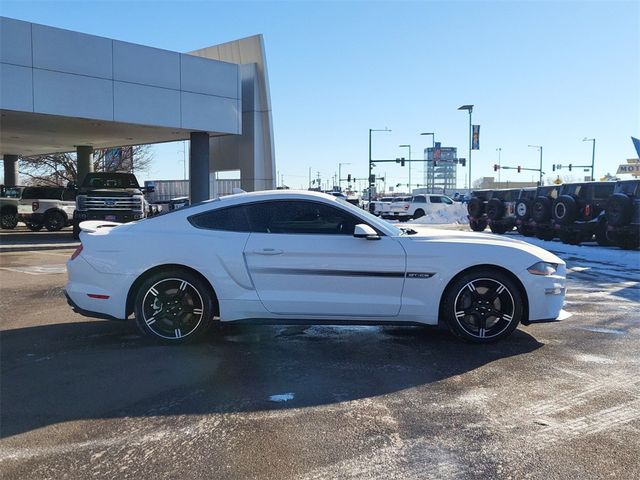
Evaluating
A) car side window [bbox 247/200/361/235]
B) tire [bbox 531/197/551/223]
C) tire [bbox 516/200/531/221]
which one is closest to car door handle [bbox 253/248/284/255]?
car side window [bbox 247/200/361/235]

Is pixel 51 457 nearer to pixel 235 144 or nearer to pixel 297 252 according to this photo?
pixel 297 252

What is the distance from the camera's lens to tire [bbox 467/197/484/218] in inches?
916

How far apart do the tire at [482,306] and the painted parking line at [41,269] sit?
814 cm

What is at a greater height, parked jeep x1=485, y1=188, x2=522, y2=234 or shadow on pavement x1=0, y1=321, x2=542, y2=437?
parked jeep x1=485, y1=188, x2=522, y2=234

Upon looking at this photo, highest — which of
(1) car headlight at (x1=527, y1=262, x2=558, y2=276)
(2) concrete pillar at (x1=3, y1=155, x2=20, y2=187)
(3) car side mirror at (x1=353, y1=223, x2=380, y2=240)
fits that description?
(2) concrete pillar at (x1=3, y1=155, x2=20, y2=187)

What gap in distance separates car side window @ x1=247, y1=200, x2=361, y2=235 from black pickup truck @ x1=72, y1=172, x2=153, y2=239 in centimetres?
1269

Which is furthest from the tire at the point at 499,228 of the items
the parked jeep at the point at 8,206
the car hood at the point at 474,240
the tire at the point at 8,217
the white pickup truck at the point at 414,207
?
the tire at the point at 8,217

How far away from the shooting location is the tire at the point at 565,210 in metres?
16.6

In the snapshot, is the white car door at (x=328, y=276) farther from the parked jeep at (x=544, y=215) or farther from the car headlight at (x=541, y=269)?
the parked jeep at (x=544, y=215)

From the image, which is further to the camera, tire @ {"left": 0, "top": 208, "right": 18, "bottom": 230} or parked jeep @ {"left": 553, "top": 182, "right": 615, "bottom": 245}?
tire @ {"left": 0, "top": 208, "right": 18, "bottom": 230}

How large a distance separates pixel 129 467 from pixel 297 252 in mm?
2621

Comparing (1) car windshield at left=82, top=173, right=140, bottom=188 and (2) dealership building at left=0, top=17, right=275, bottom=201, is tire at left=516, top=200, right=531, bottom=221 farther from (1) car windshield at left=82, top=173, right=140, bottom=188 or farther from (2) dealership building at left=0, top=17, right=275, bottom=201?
(1) car windshield at left=82, top=173, right=140, bottom=188

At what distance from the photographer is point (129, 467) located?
311 cm

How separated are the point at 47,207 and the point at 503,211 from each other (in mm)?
17789
